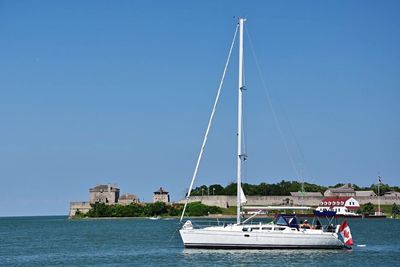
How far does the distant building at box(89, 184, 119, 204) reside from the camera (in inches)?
6048

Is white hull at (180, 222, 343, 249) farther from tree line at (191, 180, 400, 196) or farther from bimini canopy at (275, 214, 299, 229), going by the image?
tree line at (191, 180, 400, 196)

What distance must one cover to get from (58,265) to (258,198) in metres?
109

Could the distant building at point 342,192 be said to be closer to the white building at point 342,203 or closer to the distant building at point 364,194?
the distant building at point 364,194

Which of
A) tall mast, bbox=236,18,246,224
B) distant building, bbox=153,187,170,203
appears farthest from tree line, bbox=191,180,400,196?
tall mast, bbox=236,18,246,224

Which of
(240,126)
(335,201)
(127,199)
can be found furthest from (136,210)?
(240,126)

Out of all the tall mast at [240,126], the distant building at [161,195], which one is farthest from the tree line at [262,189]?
the tall mast at [240,126]

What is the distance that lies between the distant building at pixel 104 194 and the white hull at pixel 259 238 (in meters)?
114

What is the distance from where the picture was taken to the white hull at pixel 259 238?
40.3 metres

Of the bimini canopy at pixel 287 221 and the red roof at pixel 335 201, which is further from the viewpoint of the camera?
the red roof at pixel 335 201

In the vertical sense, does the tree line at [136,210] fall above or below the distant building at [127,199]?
below

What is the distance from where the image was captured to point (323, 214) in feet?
143

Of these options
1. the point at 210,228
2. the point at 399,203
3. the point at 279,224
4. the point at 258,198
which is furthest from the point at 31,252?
the point at 399,203

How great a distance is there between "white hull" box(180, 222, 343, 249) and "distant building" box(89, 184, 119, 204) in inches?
4482

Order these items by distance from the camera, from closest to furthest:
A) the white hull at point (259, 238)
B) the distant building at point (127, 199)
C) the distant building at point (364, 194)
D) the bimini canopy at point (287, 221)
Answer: the white hull at point (259, 238) < the bimini canopy at point (287, 221) < the distant building at point (364, 194) < the distant building at point (127, 199)
